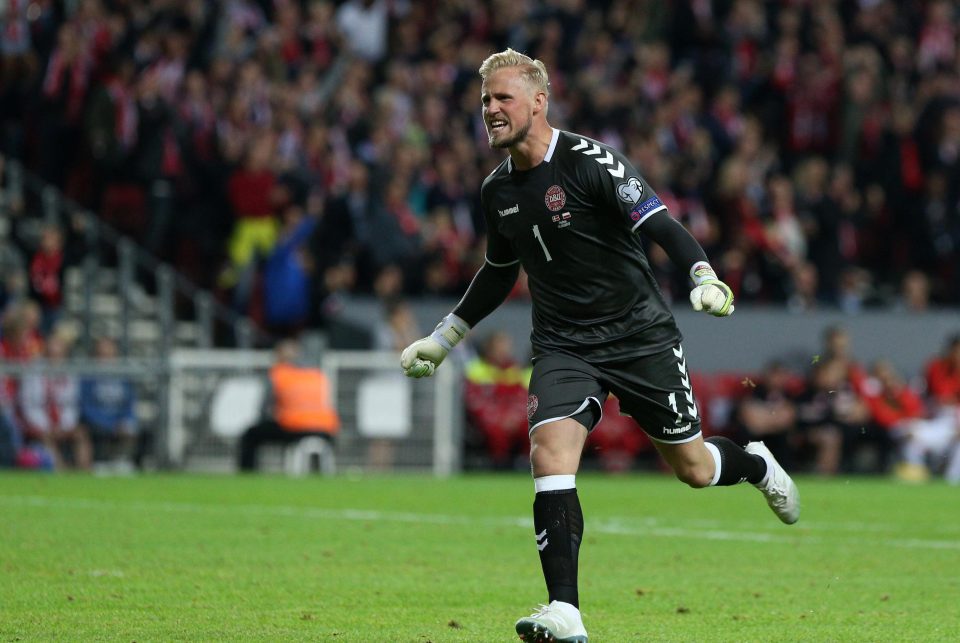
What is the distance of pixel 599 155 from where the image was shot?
22.6 ft

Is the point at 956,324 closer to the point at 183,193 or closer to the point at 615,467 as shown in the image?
the point at 615,467

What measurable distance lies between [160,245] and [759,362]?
24.0 ft

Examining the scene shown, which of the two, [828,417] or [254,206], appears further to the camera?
[254,206]

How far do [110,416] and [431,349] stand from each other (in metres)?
11.1

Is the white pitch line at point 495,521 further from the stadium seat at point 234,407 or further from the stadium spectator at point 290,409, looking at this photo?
the stadium seat at point 234,407

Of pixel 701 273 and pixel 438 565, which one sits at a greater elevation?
pixel 701 273

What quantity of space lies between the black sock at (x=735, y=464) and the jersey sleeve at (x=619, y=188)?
1303mm

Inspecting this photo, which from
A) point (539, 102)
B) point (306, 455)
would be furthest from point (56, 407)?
point (539, 102)

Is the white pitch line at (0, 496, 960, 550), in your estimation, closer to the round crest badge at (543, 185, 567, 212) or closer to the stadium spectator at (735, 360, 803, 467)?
the round crest badge at (543, 185, 567, 212)

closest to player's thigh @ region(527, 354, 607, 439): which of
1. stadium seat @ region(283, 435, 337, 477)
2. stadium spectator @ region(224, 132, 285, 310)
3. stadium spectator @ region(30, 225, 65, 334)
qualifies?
stadium seat @ region(283, 435, 337, 477)

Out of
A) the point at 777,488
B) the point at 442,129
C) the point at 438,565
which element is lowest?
the point at 438,565

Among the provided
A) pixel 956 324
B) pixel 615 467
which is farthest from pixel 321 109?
pixel 956 324

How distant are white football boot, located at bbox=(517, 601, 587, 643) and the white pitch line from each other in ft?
16.2

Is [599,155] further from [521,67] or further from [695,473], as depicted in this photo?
[695,473]
